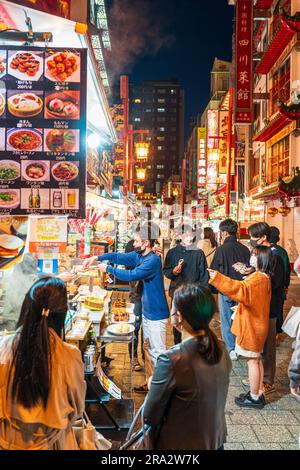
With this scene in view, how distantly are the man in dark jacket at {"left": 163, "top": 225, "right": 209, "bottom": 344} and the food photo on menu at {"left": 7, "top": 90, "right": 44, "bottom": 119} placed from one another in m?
3.96

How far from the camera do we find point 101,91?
19.2 feet

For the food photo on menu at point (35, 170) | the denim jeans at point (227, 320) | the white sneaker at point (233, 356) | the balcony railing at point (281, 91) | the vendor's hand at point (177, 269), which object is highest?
the balcony railing at point (281, 91)

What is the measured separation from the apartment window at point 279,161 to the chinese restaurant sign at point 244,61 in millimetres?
2381

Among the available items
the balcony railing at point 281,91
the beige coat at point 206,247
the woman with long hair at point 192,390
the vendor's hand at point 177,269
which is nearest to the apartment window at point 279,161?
the balcony railing at point 281,91

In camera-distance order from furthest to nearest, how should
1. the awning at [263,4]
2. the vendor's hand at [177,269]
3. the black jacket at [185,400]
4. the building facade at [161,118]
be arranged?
1. the building facade at [161,118]
2. the awning at [263,4]
3. the vendor's hand at [177,269]
4. the black jacket at [185,400]

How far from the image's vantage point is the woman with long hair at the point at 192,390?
228 cm

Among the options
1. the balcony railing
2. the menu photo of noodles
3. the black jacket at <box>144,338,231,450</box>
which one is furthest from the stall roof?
the balcony railing

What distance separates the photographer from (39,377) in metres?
2.32

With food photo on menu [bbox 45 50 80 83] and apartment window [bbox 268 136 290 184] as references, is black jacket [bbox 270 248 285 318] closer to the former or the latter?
food photo on menu [bbox 45 50 80 83]

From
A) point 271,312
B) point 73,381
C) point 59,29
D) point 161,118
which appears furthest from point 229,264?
point 161,118

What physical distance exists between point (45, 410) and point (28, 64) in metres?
3.56

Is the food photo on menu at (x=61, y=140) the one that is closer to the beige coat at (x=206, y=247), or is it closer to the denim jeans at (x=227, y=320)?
the denim jeans at (x=227, y=320)

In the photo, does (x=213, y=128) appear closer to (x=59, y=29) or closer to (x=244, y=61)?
(x=244, y=61)
